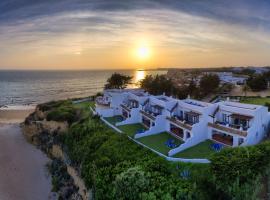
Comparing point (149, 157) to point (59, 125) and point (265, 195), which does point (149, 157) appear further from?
point (59, 125)

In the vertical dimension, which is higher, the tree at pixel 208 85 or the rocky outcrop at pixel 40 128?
the tree at pixel 208 85

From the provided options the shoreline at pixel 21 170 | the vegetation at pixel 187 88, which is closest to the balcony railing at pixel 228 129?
the shoreline at pixel 21 170

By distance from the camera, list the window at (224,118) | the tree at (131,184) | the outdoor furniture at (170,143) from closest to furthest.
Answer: the tree at (131,184), the outdoor furniture at (170,143), the window at (224,118)

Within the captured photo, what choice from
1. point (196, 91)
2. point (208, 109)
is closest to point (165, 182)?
point (208, 109)

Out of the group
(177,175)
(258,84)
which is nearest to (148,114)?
(177,175)

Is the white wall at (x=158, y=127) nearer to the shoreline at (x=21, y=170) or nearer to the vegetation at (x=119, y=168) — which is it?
the vegetation at (x=119, y=168)

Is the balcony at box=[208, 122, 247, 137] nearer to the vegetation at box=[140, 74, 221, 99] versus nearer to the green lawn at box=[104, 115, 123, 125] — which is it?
the green lawn at box=[104, 115, 123, 125]

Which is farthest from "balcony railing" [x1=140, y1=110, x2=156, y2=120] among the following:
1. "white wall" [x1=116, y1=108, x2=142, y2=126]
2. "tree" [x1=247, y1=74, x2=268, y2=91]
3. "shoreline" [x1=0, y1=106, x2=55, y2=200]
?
"tree" [x1=247, y1=74, x2=268, y2=91]

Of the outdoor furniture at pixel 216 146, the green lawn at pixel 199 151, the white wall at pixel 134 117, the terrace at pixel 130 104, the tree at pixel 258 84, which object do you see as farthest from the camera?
the tree at pixel 258 84

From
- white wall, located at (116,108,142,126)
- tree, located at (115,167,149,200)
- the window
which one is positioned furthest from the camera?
white wall, located at (116,108,142,126)
